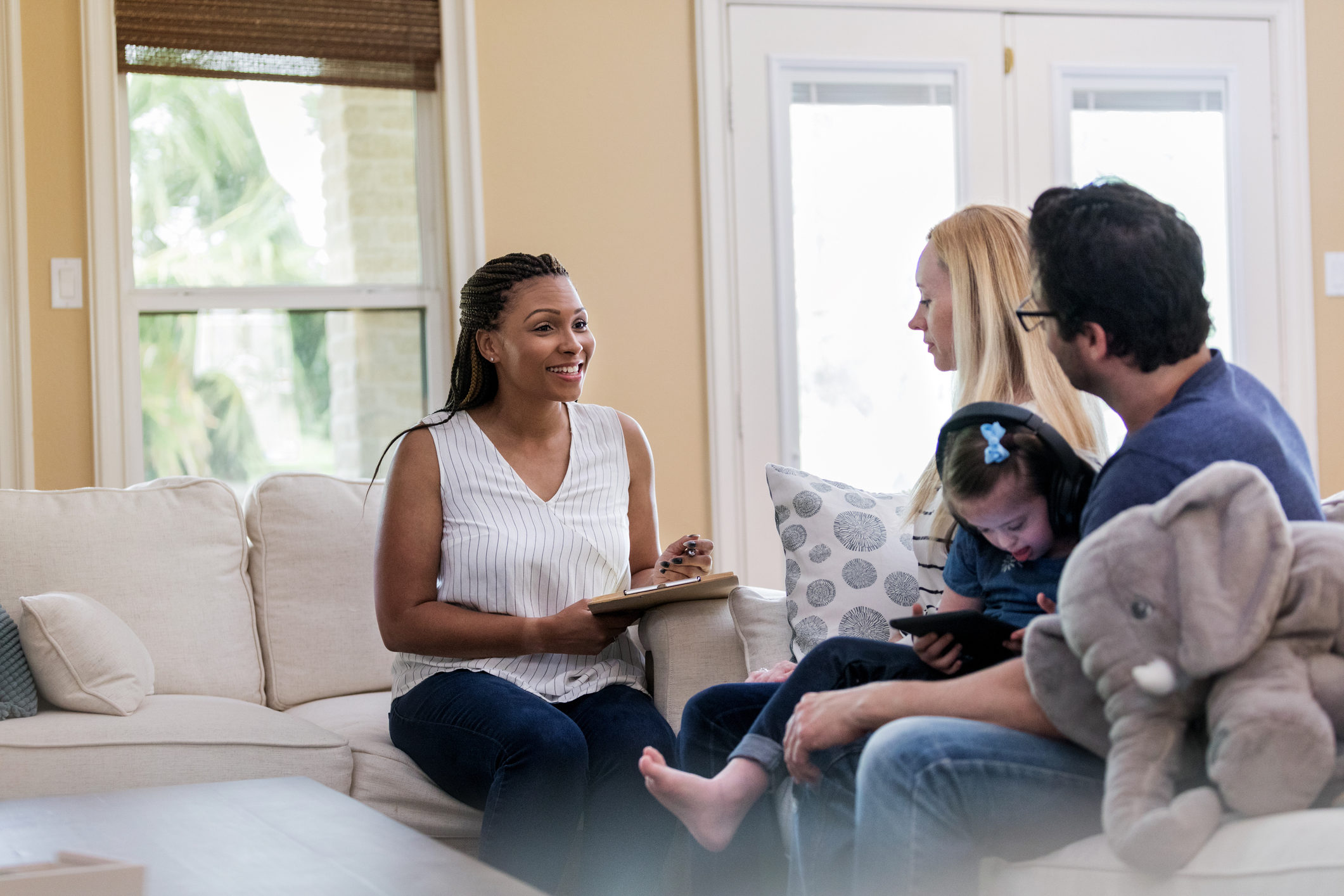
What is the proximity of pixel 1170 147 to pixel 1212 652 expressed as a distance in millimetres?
2979

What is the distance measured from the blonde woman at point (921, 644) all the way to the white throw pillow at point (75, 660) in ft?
3.20

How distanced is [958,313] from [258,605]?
1557 mm

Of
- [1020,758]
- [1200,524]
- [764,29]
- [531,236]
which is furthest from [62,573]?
[764,29]

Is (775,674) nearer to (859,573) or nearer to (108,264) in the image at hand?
(859,573)

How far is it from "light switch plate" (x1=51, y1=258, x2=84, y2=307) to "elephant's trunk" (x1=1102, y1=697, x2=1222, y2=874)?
9.00 feet

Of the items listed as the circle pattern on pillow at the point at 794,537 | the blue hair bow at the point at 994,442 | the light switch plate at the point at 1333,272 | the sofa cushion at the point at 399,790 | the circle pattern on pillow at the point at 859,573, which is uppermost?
the light switch plate at the point at 1333,272

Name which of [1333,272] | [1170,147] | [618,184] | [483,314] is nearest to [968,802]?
[483,314]

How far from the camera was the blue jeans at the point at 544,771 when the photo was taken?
1.69 meters

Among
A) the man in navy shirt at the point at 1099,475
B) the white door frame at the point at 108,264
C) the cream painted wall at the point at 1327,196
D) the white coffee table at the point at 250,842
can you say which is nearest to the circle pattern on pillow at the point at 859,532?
the man in navy shirt at the point at 1099,475

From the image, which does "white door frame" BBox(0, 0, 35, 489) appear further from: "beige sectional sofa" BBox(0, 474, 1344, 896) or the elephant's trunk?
the elephant's trunk

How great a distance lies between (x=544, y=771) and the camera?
1.69m

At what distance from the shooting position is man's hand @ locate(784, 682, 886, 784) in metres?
1.28

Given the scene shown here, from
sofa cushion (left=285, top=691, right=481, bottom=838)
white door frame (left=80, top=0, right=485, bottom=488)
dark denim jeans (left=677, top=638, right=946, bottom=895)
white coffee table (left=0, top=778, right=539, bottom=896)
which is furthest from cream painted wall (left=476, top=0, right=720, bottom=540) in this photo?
white coffee table (left=0, top=778, right=539, bottom=896)

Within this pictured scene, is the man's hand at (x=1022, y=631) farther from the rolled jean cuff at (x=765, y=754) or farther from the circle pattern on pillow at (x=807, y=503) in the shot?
the circle pattern on pillow at (x=807, y=503)
